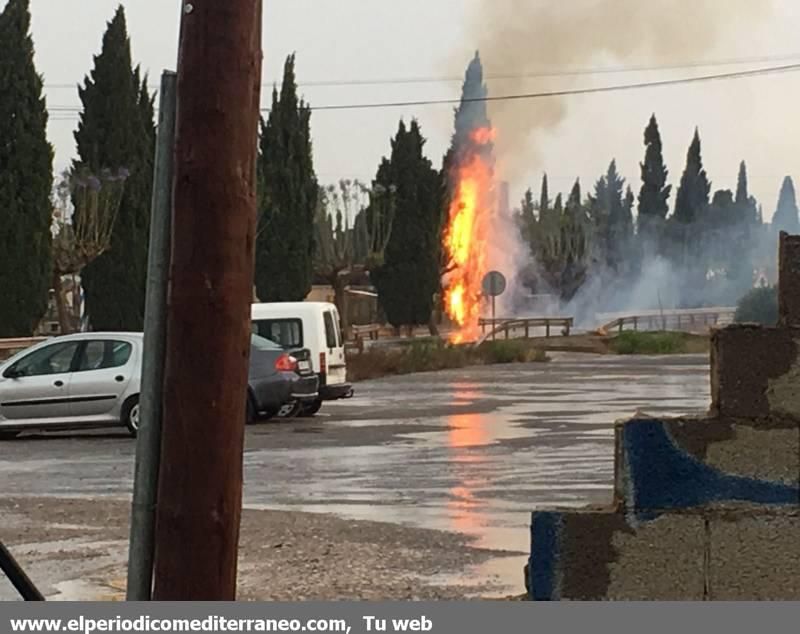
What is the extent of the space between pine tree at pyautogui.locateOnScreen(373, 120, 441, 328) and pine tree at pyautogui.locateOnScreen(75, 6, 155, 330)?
18.0 m

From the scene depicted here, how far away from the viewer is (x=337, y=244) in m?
61.1

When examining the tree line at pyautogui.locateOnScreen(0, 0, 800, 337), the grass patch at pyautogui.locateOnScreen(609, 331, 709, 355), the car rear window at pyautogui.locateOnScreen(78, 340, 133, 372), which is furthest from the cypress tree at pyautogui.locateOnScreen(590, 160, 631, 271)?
the car rear window at pyautogui.locateOnScreen(78, 340, 133, 372)

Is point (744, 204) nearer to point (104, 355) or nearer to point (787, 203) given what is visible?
point (787, 203)

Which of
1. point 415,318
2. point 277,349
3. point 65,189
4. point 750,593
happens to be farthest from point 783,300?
point 415,318

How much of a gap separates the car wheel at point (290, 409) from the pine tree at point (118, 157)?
759 inches

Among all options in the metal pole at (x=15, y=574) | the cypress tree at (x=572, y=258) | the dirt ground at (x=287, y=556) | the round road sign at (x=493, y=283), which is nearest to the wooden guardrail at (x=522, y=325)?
the round road sign at (x=493, y=283)

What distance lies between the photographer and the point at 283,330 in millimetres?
23062

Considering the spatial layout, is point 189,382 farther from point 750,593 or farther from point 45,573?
point 45,573

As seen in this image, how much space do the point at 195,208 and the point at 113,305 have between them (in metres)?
38.2

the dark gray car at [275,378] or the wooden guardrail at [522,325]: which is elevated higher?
the wooden guardrail at [522,325]

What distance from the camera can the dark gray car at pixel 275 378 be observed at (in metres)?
21.0

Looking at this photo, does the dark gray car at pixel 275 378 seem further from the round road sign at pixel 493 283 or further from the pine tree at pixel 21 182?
the round road sign at pixel 493 283

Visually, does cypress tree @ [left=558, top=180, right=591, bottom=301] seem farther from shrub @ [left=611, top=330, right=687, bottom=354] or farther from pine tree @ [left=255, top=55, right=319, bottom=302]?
pine tree @ [left=255, top=55, right=319, bottom=302]

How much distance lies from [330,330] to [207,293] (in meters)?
19.9
